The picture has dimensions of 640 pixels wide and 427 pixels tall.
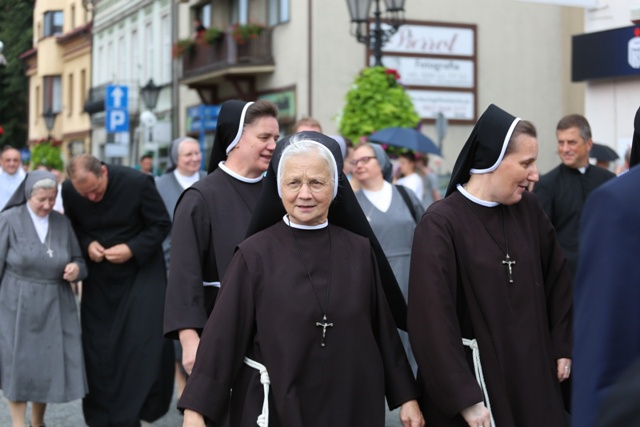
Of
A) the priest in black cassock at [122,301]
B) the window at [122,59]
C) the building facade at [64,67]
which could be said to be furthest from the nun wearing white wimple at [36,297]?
the building facade at [64,67]

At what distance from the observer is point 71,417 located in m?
9.18

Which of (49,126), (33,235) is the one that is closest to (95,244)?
(33,235)

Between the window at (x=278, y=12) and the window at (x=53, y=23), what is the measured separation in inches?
1112

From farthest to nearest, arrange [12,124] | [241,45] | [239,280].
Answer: [12,124] → [241,45] → [239,280]

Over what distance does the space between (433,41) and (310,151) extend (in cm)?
2515

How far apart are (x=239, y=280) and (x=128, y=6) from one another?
4196cm

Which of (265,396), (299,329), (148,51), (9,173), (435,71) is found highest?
(148,51)

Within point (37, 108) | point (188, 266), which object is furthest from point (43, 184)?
point (37, 108)

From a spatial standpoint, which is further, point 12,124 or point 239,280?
point 12,124

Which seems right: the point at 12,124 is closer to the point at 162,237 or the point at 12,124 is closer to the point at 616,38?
the point at 616,38

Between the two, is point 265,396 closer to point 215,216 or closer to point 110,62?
point 215,216

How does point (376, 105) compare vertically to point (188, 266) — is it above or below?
above

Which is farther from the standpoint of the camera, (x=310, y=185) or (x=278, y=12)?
(x=278, y=12)

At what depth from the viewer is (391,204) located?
8.57 meters
